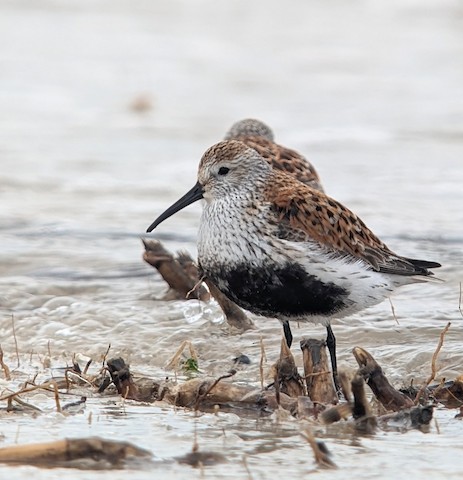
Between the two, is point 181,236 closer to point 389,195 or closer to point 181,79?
point 389,195

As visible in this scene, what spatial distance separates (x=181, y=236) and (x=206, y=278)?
339cm

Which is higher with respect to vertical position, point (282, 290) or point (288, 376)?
point (282, 290)

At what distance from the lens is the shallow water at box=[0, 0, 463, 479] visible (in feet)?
14.5

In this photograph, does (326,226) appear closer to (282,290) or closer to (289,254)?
(289,254)

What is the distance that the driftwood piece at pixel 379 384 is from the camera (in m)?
4.45

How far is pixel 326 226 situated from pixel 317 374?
2.73ft

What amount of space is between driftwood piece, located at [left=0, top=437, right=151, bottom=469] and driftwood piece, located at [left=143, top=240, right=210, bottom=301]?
9.82 feet

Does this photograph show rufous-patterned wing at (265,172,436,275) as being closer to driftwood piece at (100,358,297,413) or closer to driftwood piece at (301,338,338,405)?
driftwood piece at (301,338,338,405)

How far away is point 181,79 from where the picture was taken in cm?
1478

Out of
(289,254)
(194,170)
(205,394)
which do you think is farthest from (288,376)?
(194,170)

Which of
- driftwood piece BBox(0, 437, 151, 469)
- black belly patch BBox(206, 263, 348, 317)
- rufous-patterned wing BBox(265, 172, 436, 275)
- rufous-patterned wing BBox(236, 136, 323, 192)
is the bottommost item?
driftwood piece BBox(0, 437, 151, 469)

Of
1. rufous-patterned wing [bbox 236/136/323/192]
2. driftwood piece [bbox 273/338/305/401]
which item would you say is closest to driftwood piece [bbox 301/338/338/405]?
driftwood piece [bbox 273/338/305/401]

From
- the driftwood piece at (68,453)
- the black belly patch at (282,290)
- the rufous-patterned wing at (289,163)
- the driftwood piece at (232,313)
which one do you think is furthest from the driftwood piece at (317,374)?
the rufous-patterned wing at (289,163)

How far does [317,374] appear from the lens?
469cm
